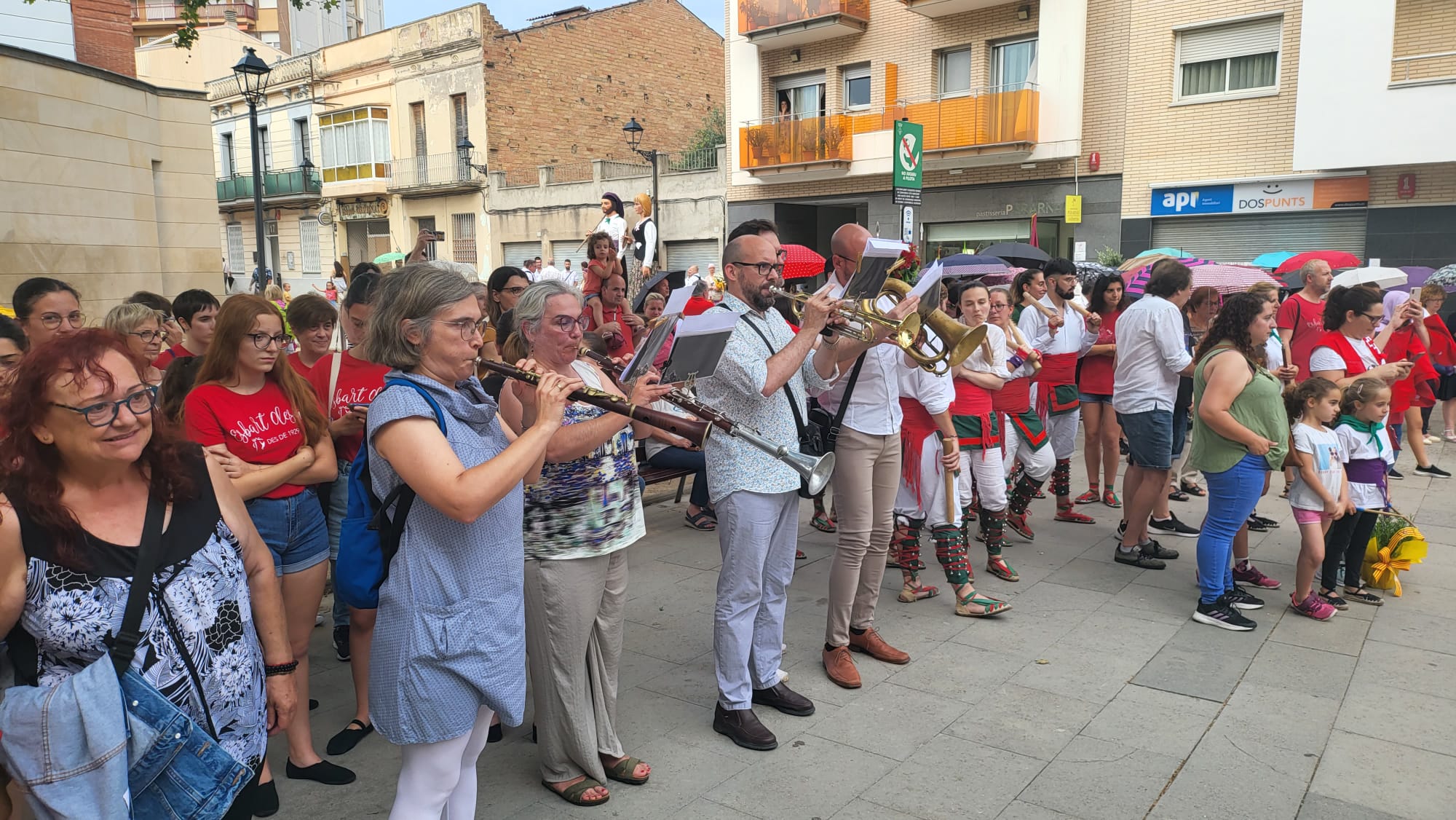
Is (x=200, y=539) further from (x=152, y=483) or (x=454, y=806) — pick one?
(x=454, y=806)

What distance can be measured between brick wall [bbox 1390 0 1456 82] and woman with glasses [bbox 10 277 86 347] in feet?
58.0

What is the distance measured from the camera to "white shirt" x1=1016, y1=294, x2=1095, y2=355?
A: 7.03 metres

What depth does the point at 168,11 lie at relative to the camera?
1797 inches

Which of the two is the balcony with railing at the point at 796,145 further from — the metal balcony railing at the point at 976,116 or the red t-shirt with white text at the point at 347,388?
the red t-shirt with white text at the point at 347,388

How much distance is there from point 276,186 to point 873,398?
121ft

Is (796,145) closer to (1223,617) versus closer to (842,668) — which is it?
(1223,617)

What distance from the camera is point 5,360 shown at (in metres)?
3.54

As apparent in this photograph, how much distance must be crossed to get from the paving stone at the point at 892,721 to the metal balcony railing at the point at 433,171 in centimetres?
2802

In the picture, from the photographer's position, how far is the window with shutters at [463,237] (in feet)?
99.6

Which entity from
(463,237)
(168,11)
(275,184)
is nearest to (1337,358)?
(463,237)

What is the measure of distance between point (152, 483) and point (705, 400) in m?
2.09

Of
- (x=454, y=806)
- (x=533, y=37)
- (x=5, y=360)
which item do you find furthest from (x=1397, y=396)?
(x=533, y=37)

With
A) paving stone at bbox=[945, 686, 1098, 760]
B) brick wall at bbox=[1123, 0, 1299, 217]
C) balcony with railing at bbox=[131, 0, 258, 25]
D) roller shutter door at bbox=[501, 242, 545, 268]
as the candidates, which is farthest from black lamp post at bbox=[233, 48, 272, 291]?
balcony with railing at bbox=[131, 0, 258, 25]

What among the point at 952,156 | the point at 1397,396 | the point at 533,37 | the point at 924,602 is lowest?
the point at 924,602
